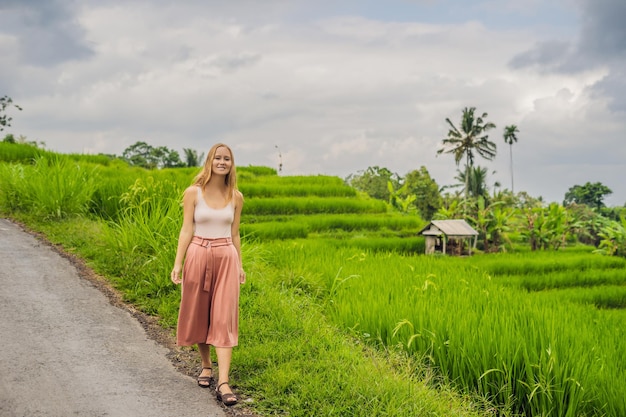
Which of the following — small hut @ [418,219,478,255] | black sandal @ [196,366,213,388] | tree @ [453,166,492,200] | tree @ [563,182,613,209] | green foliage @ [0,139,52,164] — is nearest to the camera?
black sandal @ [196,366,213,388]

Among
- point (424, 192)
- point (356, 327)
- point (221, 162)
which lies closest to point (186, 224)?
point (221, 162)

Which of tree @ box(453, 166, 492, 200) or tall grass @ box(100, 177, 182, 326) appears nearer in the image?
tall grass @ box(100, 177, 182, 326)

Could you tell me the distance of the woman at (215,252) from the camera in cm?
471

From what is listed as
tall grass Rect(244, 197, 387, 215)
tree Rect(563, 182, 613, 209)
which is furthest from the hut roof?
tree Rect(563, 182, 613, 209)

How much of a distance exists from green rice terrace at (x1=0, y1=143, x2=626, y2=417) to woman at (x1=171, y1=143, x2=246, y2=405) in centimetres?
55

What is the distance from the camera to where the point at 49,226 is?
1018 centimetres

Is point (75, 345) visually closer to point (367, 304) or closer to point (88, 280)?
point (88, 280)

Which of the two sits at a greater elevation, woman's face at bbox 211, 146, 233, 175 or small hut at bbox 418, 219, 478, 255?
woman's face at bbox 211, 146, 233, 175

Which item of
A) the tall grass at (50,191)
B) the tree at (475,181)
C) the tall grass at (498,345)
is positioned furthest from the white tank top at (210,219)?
the tree at (475,181)

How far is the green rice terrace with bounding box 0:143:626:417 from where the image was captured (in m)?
4.88

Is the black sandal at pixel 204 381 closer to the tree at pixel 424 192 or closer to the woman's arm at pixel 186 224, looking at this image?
the woman's arm at pixel 186 224

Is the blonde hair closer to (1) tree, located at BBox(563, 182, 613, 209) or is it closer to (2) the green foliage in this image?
(2) the green foliage

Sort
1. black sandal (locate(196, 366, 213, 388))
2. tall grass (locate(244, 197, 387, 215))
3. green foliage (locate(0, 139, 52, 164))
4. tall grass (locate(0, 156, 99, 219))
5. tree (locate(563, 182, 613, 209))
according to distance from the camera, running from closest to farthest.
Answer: black sandal (locate(196, 366, 213, 388)), tall grass (locate(0, 156, 99, 219)), green foliage (locate(0, 139, 52, 164)), tall grass (locate(244, 197, 387, 215)), tree (locate(563, 182, 613, 209))

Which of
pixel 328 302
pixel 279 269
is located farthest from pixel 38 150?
pixel 328 302
